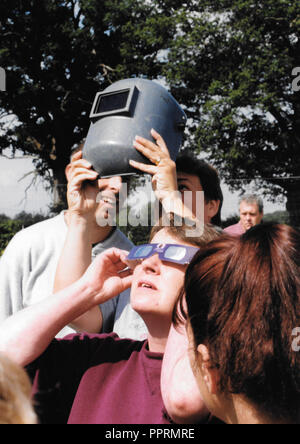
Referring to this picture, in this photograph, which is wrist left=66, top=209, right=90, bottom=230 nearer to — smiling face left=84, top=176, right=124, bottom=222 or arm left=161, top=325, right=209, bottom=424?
smiling face left=84, top=176, right=124, bottom=222

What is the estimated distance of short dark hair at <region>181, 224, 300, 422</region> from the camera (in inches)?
33.6

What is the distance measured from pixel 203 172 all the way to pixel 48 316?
129 centimetres

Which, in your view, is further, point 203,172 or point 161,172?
point 203,172

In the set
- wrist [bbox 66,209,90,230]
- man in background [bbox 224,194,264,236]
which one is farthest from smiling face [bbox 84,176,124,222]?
man in background [bbox 224,194,264,236]

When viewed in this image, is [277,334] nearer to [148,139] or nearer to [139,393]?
[139,393]

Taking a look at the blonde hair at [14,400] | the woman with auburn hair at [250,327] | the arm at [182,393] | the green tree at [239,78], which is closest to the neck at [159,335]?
the arm at [182,393]

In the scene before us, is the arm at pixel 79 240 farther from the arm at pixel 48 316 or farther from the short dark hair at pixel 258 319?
the short dark hair at pixel 258 319

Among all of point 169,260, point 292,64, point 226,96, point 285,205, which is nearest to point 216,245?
point 169,260

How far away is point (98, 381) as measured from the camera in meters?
1.37

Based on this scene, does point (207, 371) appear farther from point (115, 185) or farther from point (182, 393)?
point (115, 185)

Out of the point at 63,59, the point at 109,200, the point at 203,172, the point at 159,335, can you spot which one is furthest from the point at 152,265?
the point at 63,59

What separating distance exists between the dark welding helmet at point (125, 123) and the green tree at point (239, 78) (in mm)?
Answer: 15171

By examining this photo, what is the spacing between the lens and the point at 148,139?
172 cm

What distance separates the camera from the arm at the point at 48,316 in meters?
1.33
